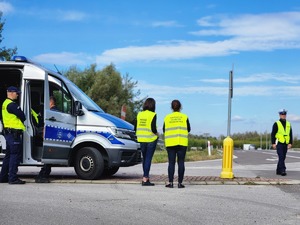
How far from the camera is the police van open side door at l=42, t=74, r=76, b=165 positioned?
1066cm

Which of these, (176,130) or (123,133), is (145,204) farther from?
(123,133)

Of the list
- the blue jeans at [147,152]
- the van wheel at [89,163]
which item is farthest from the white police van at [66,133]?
the blue jeans at [147,152]

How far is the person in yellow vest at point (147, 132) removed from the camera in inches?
413

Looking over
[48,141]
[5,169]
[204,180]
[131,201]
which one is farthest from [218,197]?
[5,169]

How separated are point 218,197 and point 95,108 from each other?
13.9ft

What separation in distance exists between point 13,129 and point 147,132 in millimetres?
2900

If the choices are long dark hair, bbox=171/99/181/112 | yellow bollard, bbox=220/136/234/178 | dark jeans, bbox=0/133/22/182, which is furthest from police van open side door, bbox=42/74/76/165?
yellow bollard, bbox=220/136/234/178

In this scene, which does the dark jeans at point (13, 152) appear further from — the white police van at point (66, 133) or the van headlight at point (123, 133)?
the van headlight at point (123, 133)

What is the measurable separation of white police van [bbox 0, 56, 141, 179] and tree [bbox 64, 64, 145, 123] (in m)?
37.4

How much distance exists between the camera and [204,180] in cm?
1149

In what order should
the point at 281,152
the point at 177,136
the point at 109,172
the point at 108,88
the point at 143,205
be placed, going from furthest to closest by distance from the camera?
the point at 108,88
the point at 281,152
the point at 109,172
the point at 177,136
the point at 143,205

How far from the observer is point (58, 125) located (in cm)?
1083

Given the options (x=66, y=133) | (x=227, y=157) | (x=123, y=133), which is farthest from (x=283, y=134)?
(x=66, y=133)

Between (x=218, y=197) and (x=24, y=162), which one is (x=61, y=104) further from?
(x=218, y=197)
